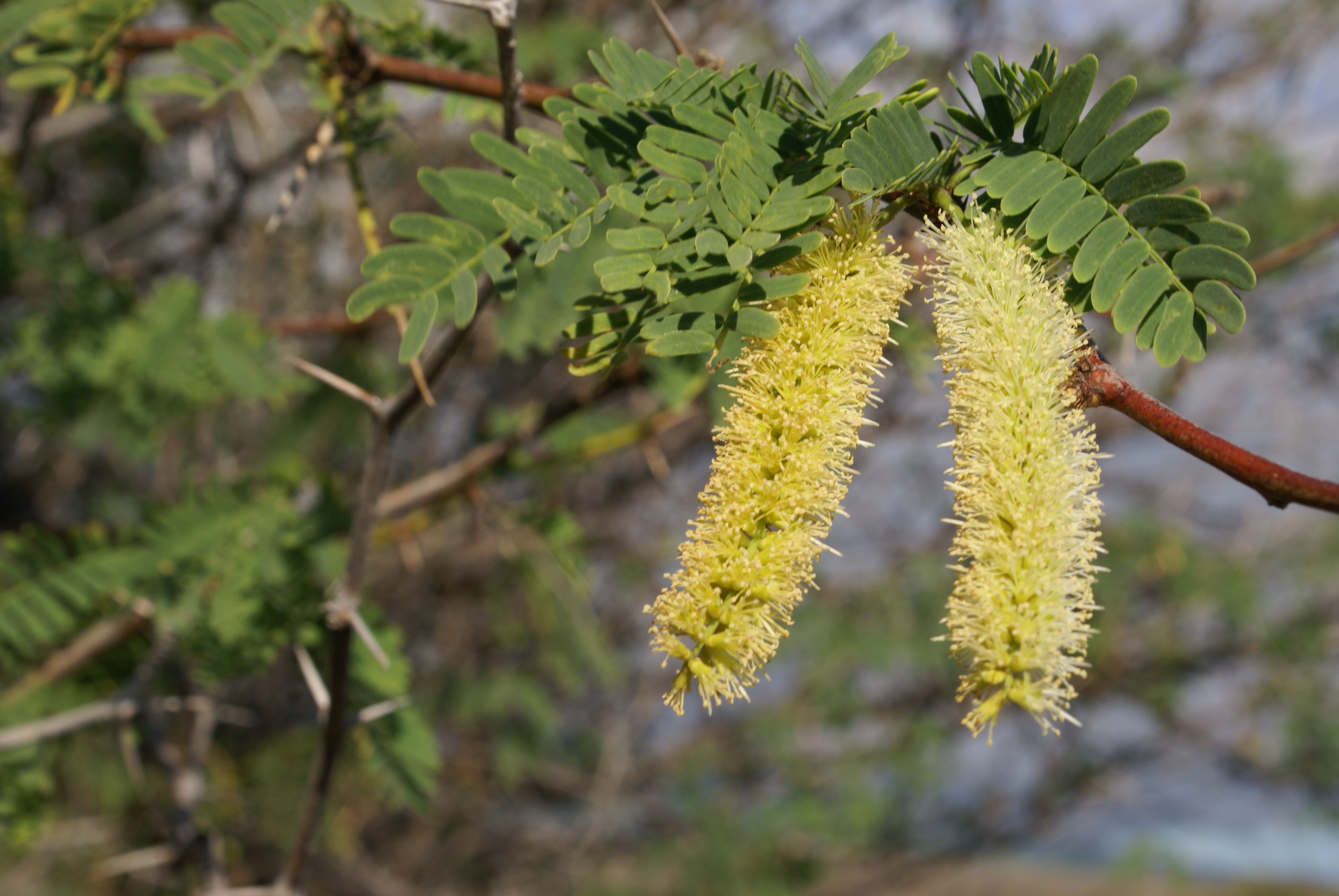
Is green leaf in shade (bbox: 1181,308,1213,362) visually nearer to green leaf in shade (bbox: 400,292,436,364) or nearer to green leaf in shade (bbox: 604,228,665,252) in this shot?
green leaf in shade (bbox: 604,228,665,252)

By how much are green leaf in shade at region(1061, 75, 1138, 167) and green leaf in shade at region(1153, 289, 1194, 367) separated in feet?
0.40

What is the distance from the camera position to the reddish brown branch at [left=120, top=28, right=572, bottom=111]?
81 centimetres

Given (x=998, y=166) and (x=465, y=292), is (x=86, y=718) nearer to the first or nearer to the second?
(x=465, y=292)

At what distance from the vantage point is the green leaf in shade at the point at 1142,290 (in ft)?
2.05

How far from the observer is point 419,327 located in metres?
0.64

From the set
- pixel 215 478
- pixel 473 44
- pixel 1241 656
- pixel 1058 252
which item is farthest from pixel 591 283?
pixel 1241 656

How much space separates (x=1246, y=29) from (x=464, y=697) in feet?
12.8

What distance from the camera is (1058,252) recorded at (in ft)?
1.97

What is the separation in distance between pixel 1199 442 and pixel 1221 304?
0.44 ft

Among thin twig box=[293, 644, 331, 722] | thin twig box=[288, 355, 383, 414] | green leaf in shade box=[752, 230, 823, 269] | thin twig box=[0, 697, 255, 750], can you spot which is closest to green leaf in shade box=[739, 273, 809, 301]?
green leaf in shade box=[752, 230, 823, 269]

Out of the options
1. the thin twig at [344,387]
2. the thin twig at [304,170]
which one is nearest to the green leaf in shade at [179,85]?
the thin twig at [304,170]

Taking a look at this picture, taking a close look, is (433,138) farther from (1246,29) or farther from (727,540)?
(1246,29)

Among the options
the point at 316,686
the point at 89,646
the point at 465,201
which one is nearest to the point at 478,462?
the point at 316,686

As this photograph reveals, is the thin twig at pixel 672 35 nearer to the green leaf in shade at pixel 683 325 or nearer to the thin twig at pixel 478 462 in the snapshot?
the green leaf in shade at pixel 683 325
